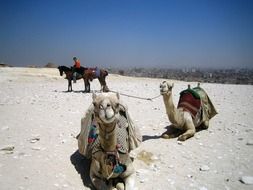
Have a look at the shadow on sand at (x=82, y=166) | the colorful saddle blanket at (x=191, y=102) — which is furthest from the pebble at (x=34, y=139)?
the colorful saddle blanket at (x=191, y=102)

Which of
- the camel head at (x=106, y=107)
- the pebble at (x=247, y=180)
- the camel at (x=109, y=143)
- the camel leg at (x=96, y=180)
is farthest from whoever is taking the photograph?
the pebble at (x=247, y=180)

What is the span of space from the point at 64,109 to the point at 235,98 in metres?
7.19

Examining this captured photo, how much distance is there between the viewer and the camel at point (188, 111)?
5.98 metres

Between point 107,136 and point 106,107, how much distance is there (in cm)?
45

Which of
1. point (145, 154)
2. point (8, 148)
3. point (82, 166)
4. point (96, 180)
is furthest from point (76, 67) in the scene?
point (96, 180)

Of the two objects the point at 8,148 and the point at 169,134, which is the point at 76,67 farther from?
the point at 8,148

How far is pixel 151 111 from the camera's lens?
9180mm

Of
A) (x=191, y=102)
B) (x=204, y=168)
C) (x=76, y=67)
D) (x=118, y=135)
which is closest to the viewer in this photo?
(x=118, y=135)

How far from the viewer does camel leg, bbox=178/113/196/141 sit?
6.25m

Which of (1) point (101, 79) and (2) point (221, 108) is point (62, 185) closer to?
(2) point (221, 108)

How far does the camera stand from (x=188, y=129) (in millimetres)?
6504

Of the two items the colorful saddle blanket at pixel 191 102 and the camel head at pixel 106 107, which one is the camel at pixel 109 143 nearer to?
the camel head at pixel 106 107

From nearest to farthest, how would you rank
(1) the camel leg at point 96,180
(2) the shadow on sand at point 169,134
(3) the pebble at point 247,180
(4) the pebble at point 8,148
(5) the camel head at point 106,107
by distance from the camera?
(5) the camel head at point 106,107 → (1) the camel leg at point 96,180 → (3) the pebble at point 247,180 → (4) the pebble at point 8,148 → (2) the shadow on sand at point 169,134

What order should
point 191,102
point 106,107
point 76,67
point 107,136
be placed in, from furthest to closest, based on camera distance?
point 76,67 → point 191,102 → point 107,136 → point 106,107
